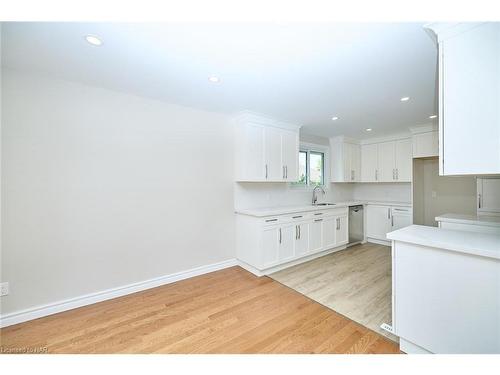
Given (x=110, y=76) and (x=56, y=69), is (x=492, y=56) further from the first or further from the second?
(x=56, y=69)

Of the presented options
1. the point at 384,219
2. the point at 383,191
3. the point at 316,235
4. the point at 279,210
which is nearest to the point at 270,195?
the point at 279,210

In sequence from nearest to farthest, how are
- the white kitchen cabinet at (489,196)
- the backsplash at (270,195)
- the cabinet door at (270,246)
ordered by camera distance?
the white kitchen cabinet at (489,196)
the cabinet door at (270,246)
the backsplash at (270,195)

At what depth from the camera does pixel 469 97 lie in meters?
1.32

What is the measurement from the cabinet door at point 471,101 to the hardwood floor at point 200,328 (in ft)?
4.99

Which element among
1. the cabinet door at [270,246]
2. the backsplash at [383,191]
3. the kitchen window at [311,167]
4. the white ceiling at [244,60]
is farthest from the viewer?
the backsplash at [383,191]

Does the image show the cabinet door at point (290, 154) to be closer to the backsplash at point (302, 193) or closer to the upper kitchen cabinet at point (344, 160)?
the backsplash at point (302, 193)

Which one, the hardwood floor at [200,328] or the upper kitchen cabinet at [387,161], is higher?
the upper kitchen cabinet at [387,161]

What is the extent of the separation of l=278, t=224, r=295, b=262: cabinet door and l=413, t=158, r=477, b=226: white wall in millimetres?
2793

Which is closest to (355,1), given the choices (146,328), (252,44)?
(252,44)

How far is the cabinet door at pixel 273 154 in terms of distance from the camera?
3496mm

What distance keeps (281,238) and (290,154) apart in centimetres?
152

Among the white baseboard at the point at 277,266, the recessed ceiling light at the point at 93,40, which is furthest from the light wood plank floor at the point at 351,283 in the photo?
the recessed ceiling light at the point at 93,40

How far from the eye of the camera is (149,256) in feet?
8.98

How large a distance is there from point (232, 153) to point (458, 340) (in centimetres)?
311
